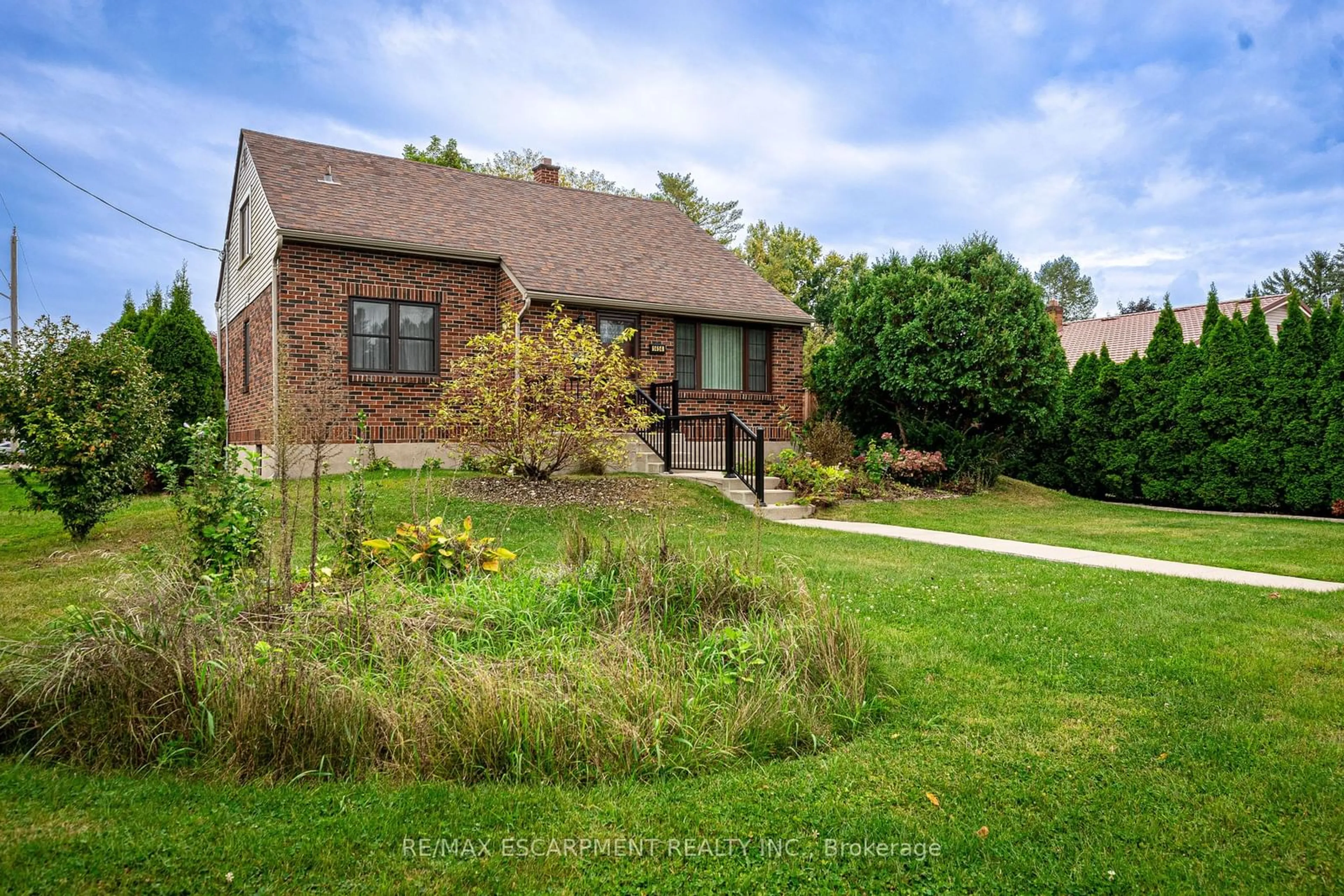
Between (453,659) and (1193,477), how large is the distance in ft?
47.0

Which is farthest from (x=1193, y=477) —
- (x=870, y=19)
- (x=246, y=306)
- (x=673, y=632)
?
A: (x=246, y=306)

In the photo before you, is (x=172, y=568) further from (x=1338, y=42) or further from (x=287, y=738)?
(x=1338, y=42)

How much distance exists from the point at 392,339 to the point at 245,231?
196 inches

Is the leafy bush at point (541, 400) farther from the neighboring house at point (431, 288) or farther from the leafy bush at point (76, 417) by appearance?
the leafy bush at point (76, 417)

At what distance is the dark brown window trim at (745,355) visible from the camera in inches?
653

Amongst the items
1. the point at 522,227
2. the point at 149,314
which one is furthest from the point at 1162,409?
the point at 149,314

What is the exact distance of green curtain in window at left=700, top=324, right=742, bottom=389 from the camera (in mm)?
16750

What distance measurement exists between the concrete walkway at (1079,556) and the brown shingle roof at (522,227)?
6969 mm

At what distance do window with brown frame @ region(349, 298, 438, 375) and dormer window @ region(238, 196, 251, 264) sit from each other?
369 centimetres

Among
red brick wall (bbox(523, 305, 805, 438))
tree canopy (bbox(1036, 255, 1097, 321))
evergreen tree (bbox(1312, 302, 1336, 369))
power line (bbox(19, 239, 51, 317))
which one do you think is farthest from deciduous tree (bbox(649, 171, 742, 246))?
tree canopy (bbox(1036, 255, 1097, 321))

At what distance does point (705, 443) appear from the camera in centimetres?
1345

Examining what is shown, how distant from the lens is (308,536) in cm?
759

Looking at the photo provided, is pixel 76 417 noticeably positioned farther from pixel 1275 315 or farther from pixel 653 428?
pixel 1275 315

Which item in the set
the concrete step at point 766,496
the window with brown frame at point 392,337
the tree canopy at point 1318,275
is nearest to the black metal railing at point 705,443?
the concrete step at point 766,496
